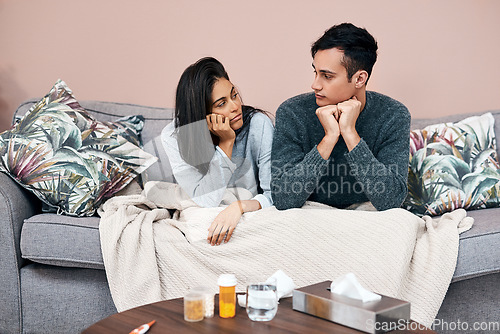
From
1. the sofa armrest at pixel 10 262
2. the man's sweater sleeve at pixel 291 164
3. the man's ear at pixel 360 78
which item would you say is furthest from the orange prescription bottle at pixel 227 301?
the man's ear at pixel 360 78

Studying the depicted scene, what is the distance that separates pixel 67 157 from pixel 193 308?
1118 millimetres

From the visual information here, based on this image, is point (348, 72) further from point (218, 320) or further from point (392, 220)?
point (218, 320)

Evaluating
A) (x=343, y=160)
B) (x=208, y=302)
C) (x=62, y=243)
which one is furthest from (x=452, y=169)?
(x=62, y=243)

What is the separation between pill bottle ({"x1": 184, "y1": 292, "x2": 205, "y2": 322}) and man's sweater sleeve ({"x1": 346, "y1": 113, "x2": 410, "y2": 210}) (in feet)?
2.98

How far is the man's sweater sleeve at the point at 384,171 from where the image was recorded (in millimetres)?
1714

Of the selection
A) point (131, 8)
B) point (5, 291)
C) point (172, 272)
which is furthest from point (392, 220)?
point (131, 8)

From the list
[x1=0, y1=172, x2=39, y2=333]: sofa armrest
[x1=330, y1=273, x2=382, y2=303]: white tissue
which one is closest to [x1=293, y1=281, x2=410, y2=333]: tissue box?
[x1=330, y1=273, x2=382, y2=303]: white tissue

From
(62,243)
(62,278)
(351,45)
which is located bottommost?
(62,278)

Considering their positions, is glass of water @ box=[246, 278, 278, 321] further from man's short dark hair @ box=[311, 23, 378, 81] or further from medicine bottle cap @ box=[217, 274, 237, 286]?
man's short dark hair @ box=[311, 23, 378, 81]

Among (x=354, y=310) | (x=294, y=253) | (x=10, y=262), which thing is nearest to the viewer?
(x=354, y=310)

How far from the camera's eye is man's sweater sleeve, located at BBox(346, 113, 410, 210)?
171 cm

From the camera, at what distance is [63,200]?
1.83 metres

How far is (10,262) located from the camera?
5.48 ft

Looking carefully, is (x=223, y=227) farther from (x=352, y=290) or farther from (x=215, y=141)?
(x=352, y=290)
